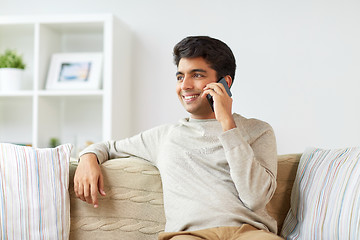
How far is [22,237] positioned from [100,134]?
169 cm

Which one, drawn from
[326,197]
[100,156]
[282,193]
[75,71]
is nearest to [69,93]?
[75,71]

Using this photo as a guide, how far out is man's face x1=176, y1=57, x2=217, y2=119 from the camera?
5.97 feet

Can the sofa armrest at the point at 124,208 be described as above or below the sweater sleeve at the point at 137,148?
below

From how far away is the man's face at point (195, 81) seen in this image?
71.6 inches

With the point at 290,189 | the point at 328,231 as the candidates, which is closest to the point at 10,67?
the point at 290,189

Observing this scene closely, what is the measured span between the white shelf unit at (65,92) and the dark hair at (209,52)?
49.0 inches

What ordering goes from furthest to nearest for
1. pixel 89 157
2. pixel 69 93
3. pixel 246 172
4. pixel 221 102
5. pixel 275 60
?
pixel 275 60, pixel 69 93, pixel 89 157, pixel 221 102, pixel 246 172

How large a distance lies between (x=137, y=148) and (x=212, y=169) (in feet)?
1.14

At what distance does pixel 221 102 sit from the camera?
1.71 metres

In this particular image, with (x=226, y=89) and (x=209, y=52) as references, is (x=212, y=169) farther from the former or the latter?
(x=209, y=52)

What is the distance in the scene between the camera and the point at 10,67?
3.18 metres

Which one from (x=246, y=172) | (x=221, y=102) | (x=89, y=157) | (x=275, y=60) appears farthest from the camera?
(x=275, y=60)

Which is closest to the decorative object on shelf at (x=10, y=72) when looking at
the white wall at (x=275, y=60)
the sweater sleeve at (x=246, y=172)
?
the white wall at (x=275, y=60)

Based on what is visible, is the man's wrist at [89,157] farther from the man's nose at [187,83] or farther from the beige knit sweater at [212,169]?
the man's nose at [187,83]
